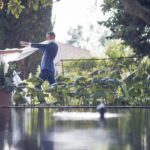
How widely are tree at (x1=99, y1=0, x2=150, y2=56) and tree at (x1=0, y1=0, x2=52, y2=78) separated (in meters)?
7.51

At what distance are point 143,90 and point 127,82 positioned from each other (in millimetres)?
862

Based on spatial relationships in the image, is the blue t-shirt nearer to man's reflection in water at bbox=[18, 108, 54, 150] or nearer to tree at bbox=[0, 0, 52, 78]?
man's reflection in water at bbox=[18, 108, 54, 150]

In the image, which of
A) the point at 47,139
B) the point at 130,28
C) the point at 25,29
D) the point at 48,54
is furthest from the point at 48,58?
the point at 47,139

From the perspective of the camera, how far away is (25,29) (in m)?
19.0

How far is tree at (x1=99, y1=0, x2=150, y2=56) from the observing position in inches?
456

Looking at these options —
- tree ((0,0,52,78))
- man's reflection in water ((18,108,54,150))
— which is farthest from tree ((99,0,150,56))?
tree ((0,0,52,78))

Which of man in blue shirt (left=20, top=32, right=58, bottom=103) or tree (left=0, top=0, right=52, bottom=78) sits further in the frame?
tree (left=0, top=0, right=52, bottom=78)

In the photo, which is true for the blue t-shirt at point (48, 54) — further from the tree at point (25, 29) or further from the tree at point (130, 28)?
the tree at point (25, 29)

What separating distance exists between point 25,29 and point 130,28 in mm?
8615

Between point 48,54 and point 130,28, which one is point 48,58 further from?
point 130,28

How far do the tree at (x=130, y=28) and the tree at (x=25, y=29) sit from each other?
7.51 m

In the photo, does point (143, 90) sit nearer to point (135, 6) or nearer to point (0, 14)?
point (135, 6)

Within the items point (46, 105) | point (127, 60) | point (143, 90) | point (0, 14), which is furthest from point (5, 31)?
point (143, 90)

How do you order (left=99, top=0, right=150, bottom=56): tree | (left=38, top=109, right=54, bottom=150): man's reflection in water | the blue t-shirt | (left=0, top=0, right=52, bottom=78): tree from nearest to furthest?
(left=38, top=109, right=54, bottom=150): man's reflection in water, (left=99, top=0, right=150, bottom=56): tree, the blue t-shirt, (left=0, top=0, right=52, bottom=78): tree
